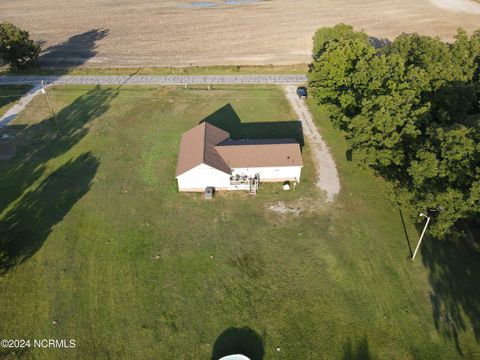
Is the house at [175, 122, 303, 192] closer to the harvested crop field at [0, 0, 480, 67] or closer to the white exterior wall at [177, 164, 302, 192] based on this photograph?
the white exterior wall at [177, 164, 302, 192]

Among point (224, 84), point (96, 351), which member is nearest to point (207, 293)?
point (96, 351)

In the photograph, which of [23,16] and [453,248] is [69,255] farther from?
[23,16]

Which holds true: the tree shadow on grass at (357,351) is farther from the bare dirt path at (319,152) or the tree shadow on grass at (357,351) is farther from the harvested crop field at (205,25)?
the harvested crop field at (205,25)

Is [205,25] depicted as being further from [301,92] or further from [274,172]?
[274,172]

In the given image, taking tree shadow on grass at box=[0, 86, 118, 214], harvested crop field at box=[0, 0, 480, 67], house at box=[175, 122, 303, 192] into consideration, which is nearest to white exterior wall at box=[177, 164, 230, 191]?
house at box=[175, 122, 303, 192]

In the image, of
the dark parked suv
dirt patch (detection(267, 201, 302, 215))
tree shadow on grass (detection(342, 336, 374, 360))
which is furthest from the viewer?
the dark parked suv

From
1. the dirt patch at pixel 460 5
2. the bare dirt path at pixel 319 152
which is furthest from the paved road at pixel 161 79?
the dirt patch at pixel 460 5

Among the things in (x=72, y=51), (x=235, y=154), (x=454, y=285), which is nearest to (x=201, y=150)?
(x=235, y=154)
